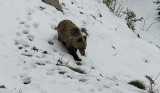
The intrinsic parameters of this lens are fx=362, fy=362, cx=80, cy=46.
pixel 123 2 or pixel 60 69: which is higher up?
pixel 60 69

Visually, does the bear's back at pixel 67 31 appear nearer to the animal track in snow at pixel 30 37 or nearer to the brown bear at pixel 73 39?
the brown bear at pixel 73 39

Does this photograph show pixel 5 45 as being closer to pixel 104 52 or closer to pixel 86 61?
pixel 86 61

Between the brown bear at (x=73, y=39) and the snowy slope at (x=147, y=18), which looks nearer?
the brown bear at (x=73, y=39)

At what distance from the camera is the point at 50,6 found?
31.9 feet

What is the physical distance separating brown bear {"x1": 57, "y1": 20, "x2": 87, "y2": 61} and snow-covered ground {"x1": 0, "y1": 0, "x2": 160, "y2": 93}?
0.50 feet

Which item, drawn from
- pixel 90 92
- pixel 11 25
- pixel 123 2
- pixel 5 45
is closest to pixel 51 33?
pixel 11 25

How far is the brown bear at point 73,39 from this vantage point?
7.89m

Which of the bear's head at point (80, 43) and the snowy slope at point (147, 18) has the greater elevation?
the bear's head at point (80, 43)

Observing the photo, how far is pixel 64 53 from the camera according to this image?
7.95 meters

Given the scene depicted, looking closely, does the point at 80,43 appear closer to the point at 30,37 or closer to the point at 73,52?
the point at 73,52

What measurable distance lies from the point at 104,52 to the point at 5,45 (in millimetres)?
2575

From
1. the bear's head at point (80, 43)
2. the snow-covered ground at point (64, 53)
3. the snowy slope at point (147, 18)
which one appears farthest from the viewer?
the snowy slope at point (147, 18)

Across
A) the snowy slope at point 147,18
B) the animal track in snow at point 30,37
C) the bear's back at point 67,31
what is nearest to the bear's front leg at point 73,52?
the bear's back at point 67,31

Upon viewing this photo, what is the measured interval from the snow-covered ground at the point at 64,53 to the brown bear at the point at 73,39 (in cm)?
15
